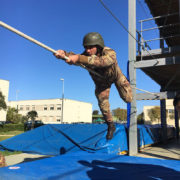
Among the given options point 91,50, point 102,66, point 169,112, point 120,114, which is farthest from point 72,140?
point 120,114

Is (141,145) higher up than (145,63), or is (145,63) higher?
(145,63)

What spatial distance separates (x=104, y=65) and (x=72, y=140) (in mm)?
6740

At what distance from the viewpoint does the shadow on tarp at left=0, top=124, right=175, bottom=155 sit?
7.63 m

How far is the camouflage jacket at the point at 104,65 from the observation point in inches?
88.4

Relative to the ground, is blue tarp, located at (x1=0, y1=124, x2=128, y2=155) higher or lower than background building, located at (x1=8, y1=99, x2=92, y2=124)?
lower

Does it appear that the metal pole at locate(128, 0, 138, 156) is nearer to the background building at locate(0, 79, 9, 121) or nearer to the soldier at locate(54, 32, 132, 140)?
the soldier at locate(54, 32, 132, 140)

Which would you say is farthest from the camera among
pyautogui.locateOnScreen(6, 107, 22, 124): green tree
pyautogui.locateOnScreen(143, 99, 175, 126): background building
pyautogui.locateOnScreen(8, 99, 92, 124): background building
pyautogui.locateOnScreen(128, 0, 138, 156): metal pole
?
pyautogui.locateOnScreen(8, 99, 92, 124): background building

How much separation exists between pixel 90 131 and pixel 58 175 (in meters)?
5.23

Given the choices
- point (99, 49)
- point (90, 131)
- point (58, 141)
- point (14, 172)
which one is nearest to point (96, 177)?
point (14, 172)

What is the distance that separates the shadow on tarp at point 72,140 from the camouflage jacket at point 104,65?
4679 millimetres

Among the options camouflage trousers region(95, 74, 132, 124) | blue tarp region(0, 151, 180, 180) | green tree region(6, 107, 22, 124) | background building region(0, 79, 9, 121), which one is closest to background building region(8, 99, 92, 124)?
green tree region(6, 107, 22, 124)

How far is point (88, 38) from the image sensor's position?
262cm

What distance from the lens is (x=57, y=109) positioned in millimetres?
40906

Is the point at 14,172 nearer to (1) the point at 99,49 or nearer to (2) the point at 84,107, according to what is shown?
(1) the point at 99,49
